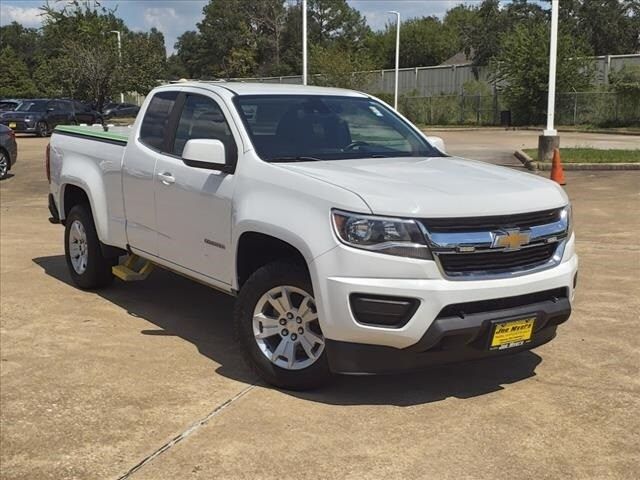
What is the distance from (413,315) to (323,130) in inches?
74.9

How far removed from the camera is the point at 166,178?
18.1ft

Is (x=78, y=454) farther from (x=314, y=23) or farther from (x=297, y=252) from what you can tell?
(x=314, y=23)

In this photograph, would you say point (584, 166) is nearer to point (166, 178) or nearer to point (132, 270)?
point (132, 270)

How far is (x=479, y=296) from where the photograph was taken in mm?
4023

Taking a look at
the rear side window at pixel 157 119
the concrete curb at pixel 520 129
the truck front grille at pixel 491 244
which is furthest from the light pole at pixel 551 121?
the concrete curb at pixel 520 129

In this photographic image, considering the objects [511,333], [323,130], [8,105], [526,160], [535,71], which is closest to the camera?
[511,333]

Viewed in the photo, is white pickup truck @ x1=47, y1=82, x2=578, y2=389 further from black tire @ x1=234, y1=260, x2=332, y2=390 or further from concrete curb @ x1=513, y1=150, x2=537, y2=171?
concrete curb @ x1=513, y1=150, x2=537, y2=171

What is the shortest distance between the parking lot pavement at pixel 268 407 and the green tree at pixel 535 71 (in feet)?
123

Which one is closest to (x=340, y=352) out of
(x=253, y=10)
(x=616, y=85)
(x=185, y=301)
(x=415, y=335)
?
(x=415, y=335)

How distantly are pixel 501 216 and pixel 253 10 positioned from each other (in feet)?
365

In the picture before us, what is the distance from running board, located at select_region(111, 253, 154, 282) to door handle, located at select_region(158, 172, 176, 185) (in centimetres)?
94

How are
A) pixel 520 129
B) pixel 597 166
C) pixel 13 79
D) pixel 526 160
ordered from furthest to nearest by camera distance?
pixel 13 79
pixel 520 129
pixel 526 160
pixel 597 166

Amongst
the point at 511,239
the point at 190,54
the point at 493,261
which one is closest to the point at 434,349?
the point at 493,261

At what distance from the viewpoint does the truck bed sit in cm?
641
